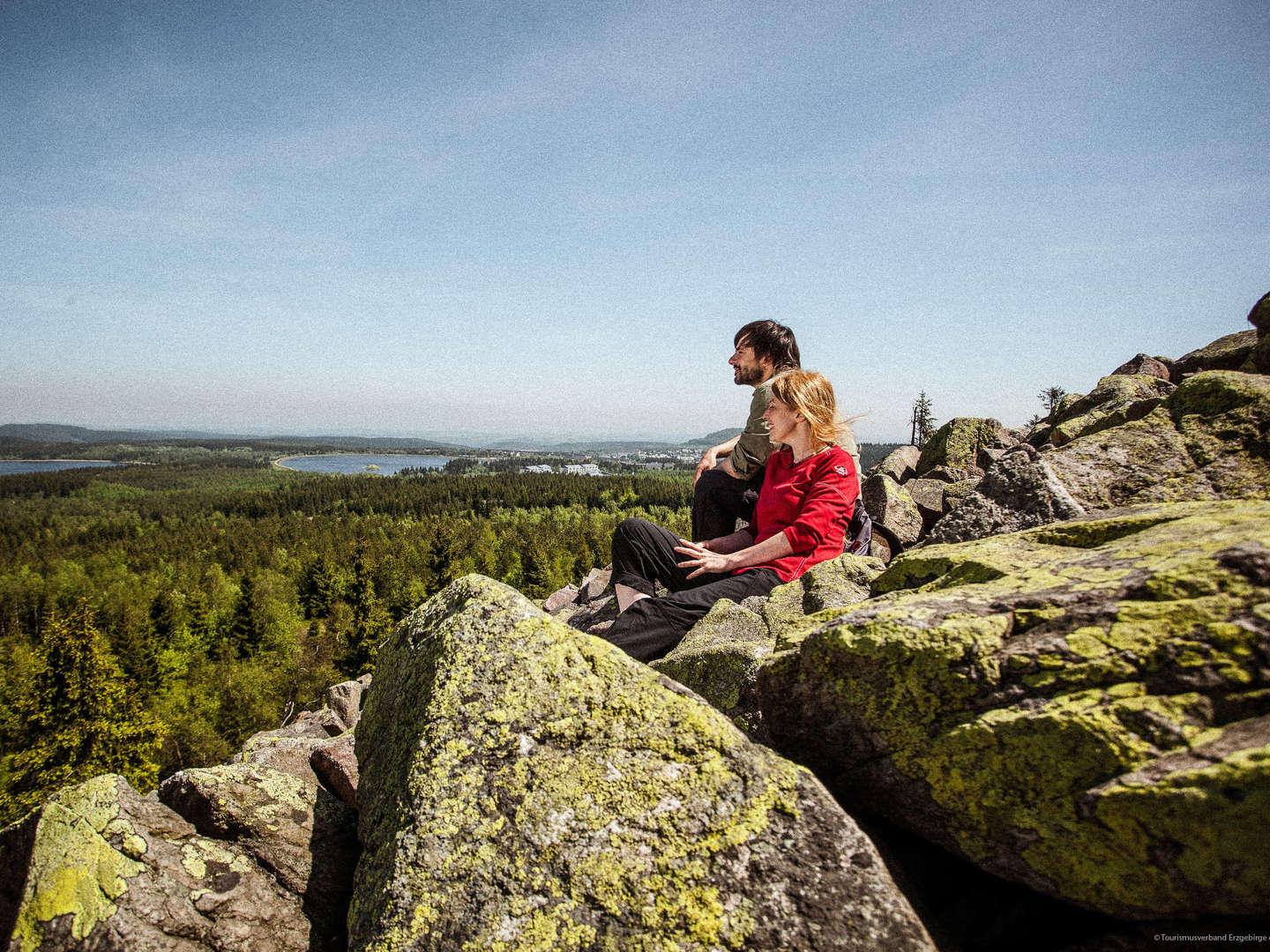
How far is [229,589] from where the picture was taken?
6328 centimetres

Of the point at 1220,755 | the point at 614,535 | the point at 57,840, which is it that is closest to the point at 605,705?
the point at 1220,755

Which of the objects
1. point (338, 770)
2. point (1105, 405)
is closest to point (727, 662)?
point (338, 770)

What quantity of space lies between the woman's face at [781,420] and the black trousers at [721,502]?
133cm

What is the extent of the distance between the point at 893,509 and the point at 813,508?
5.43 metres

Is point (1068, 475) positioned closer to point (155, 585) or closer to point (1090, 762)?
point (1090, 762)

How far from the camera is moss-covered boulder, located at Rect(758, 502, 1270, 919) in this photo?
203cm

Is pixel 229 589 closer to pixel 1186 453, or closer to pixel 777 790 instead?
pixel 777 790

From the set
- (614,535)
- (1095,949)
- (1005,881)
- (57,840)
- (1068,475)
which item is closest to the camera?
(1095,949)

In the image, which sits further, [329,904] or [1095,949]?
[329,904]

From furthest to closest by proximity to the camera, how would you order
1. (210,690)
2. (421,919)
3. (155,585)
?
(155,585) < (210,690) < (421,919)

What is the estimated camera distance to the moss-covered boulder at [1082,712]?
6.66 feet

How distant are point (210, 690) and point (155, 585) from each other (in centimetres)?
3779

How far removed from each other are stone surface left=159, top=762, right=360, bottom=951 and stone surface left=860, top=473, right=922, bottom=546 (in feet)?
31.5

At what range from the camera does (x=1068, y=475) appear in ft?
16.8
